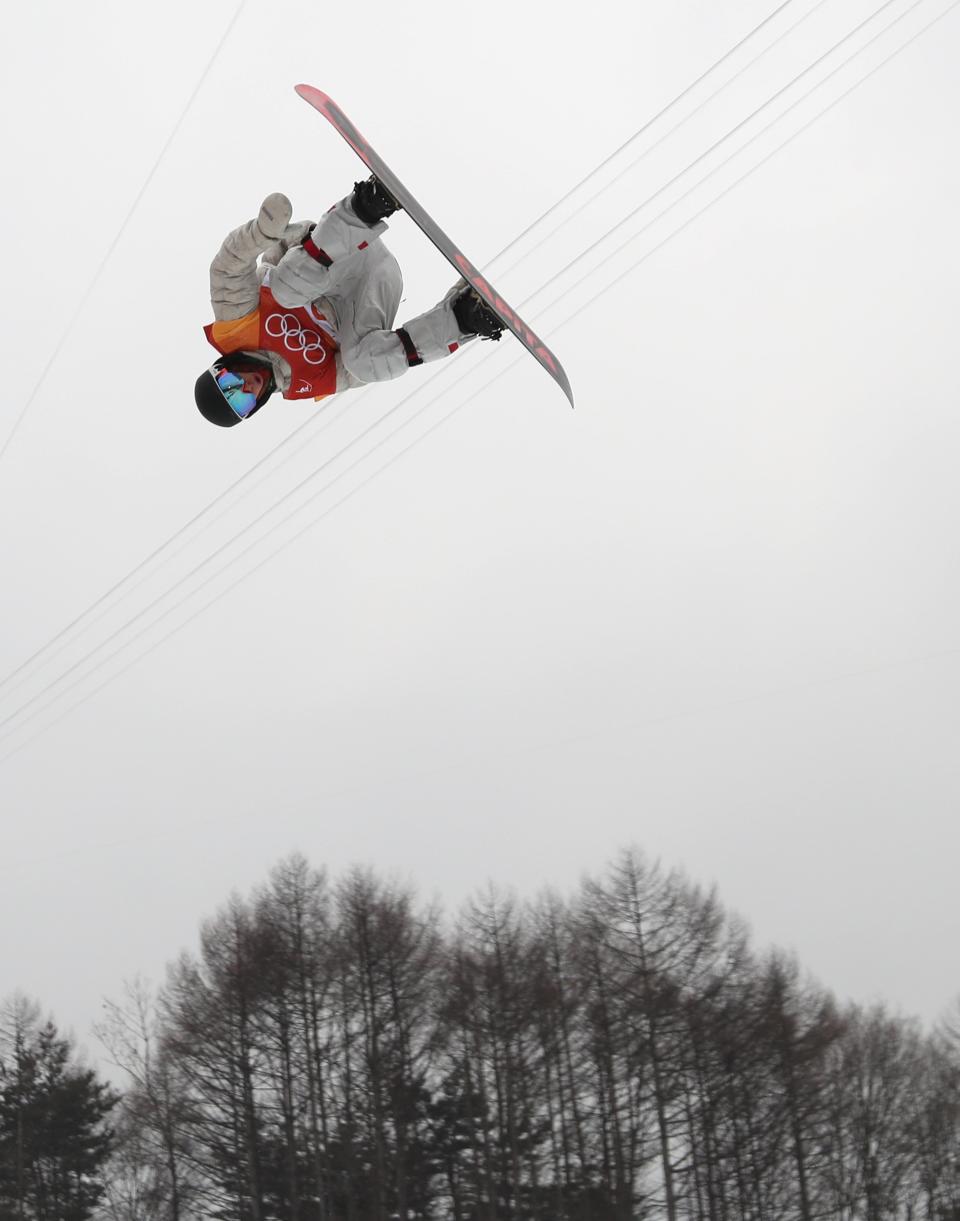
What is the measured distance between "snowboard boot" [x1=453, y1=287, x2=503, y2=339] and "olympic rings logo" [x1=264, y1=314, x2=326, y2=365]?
0.88m

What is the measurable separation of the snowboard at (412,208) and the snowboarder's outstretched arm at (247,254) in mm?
496

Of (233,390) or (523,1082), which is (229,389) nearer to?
(233,390)

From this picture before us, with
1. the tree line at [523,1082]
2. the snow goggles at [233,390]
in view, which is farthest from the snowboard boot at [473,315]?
the tree line at [523,1082]

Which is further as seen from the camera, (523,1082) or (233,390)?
(523,1082)

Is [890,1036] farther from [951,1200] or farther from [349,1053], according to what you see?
[349,1053]

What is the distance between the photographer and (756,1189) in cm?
2866

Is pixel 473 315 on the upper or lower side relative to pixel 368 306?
lower

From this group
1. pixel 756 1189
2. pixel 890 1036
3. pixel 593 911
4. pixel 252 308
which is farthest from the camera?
pixel 890 1036

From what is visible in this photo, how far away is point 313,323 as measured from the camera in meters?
7.64

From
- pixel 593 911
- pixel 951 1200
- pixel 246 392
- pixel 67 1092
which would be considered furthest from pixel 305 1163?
pixel 246 392

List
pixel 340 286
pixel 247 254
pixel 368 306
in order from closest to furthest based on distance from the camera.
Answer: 1. pixel 247 254
2. pixel 368 306
3. pixel 340 286

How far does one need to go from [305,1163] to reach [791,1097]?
1180cm

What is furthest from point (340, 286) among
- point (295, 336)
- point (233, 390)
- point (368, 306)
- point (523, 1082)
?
point (523, 1082)

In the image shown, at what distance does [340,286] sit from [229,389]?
0.95 meters
